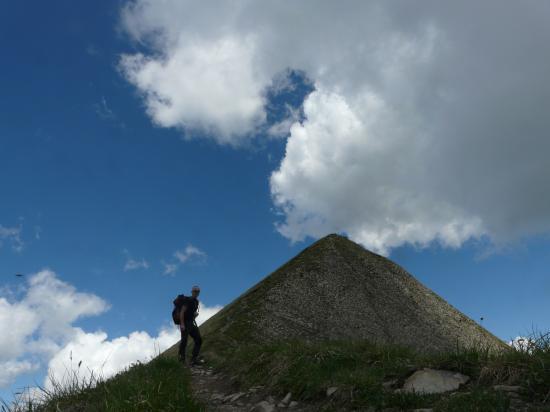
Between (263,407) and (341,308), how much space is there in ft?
90.3

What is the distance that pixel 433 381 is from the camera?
8750 mm

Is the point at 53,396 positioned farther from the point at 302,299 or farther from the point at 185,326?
the point at 302,299

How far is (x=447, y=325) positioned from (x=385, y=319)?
23.3ft

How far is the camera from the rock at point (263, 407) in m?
9.74

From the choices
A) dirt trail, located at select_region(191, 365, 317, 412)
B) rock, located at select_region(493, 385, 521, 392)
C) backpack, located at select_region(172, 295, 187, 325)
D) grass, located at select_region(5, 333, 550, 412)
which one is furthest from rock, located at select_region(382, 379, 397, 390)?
backpack, located at select_region(172, 295, 187, 325)

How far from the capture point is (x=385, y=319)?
36750mm

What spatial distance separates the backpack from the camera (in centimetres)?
1758

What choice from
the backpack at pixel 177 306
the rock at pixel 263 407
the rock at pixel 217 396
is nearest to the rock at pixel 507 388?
the rock at pixel 263 407

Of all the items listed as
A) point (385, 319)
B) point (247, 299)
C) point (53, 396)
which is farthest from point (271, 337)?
point (53, 396)

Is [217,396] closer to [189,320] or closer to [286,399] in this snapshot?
[286,399]

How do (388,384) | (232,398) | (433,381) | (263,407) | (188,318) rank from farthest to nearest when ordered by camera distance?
1. (188,318)
2. (232,398)
3. (263,407)
4. (388,384)
5. (433,381)

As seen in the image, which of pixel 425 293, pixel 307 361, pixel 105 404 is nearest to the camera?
pixel 105 404

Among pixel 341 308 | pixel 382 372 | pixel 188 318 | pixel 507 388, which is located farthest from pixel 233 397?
pixel 341 308

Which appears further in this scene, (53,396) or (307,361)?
(307,361)
